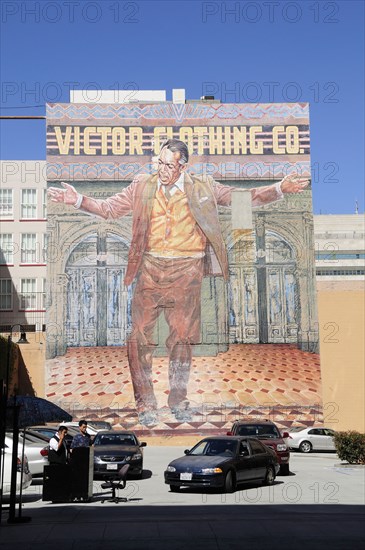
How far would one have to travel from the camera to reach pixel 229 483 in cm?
1761

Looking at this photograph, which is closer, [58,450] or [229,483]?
[58,450]

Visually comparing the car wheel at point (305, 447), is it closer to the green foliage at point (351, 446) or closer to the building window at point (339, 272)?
the green foliage at point (351, 446)

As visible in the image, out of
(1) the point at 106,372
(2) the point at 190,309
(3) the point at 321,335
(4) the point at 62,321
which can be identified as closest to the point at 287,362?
(3) the point at 321,335

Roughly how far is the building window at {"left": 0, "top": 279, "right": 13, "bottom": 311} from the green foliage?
32095 mm

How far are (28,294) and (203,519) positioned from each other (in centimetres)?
4080

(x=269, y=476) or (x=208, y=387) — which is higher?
(x=208, y=387)

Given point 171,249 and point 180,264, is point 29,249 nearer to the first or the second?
point 171,249

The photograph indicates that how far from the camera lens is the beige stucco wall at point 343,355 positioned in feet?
133

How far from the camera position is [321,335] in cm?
4175

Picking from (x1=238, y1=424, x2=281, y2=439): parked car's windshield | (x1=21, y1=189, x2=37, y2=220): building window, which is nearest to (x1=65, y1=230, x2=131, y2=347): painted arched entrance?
(x1=21, y1=189, x2=37, y2=220): building window

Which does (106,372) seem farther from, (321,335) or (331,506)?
(331,506)

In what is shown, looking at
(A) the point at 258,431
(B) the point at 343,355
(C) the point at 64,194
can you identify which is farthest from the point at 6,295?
(A) the point at 258,431

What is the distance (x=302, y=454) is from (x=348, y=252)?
172ft

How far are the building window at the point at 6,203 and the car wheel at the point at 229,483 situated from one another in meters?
38.5
